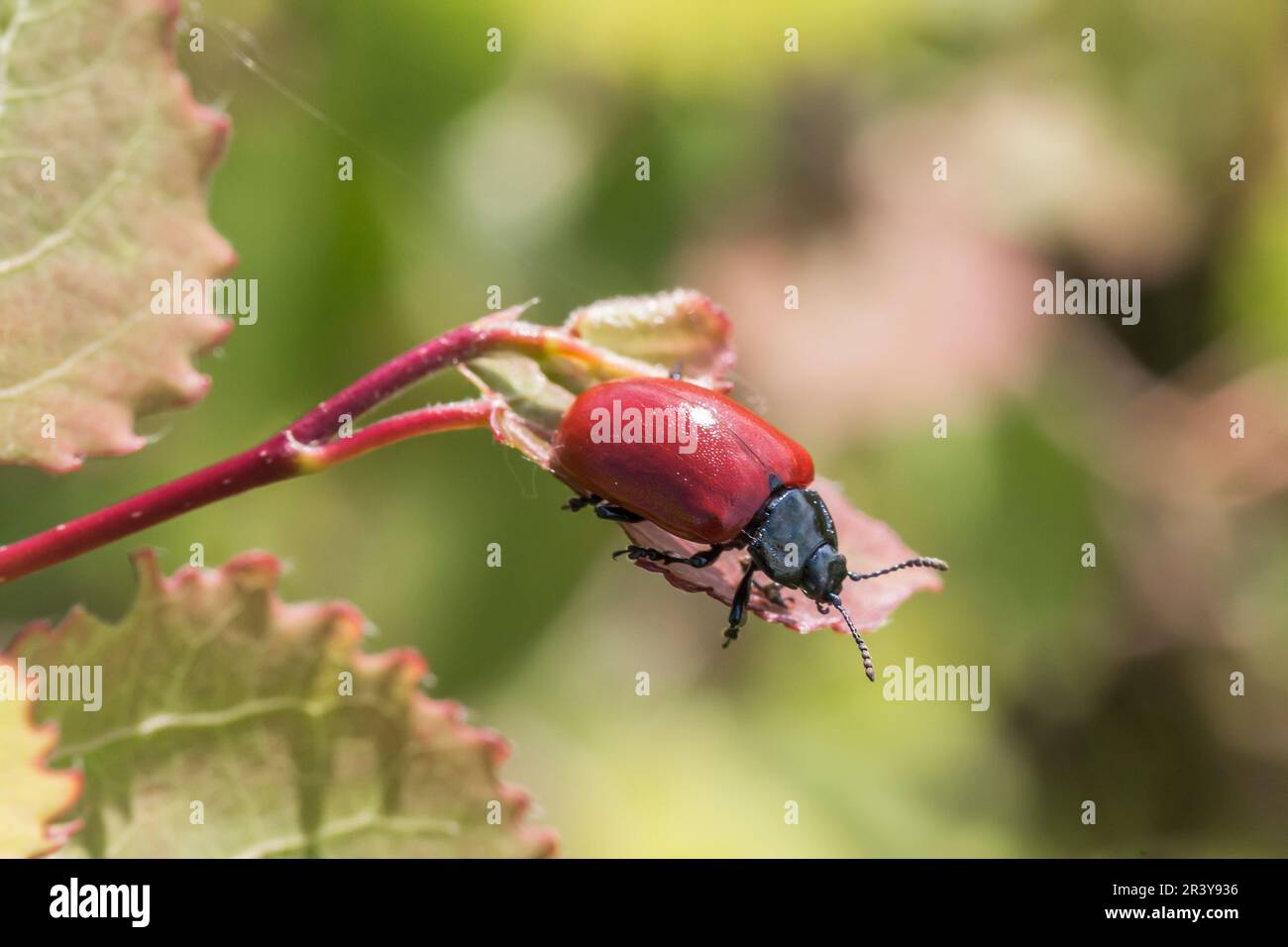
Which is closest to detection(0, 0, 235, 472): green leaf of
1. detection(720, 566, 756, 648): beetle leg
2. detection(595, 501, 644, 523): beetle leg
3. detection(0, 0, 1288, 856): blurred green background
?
detection(595, 501, 644, 523): beetle leg

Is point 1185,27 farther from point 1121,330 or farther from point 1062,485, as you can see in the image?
point 1062,485

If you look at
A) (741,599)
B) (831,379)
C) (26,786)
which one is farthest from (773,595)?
(831,379)

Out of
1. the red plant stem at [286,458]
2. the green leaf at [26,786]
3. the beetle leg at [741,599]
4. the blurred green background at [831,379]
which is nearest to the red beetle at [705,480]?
the beetle leg at [741,599]

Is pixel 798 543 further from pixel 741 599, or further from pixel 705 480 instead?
pixel 741 599

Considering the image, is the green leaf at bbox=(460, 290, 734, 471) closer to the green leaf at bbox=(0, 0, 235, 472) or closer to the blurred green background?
the green leaf at bbox=(0, 0, 235, 472)

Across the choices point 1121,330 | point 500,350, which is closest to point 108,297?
point 500,350

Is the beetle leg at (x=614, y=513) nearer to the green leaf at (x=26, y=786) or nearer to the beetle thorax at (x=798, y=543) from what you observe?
the beetle thorax at (x=798, y=543)
